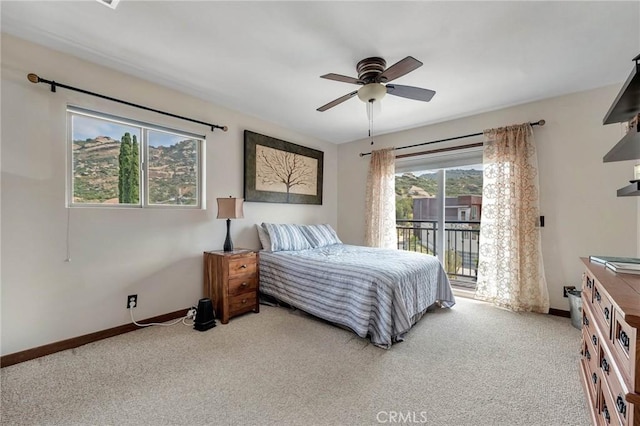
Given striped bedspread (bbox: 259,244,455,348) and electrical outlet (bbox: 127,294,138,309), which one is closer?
striped bedspread (bbox: 259,244,455,348)

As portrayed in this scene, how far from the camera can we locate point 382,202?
4.25 metres

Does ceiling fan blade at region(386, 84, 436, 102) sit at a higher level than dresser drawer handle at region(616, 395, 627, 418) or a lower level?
higher

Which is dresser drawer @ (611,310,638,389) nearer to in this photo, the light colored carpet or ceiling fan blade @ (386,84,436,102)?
the light colored carpet

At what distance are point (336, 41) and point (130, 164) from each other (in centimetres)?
227

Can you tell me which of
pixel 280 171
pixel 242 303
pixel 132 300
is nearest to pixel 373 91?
pixel 280 171

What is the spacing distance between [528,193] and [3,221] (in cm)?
487

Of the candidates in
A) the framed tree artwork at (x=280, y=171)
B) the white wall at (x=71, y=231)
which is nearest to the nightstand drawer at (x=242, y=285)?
the white wall at (x=71, y=231)

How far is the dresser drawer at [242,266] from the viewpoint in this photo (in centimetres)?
277

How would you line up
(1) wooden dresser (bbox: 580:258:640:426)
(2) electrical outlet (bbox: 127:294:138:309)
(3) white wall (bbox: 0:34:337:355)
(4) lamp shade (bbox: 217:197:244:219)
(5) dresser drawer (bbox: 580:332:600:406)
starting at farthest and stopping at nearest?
(4) lamp shade (bbox: 217:197:244:219)
(2) electrical outlet (bbox: 127:294:138:309)
(3) white wall (bbox: 0:34:337:355)
(5) dresser drawer (bbox: 580:332:600:406)
(1) wooden dresser (bbox: 580:258:640:426)

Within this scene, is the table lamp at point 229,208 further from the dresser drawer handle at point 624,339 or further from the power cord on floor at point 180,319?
the dresser drawer handle at point 624,339

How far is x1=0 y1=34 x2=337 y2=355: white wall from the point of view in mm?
1952

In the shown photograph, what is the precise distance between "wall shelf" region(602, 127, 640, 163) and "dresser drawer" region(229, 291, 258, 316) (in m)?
3.02

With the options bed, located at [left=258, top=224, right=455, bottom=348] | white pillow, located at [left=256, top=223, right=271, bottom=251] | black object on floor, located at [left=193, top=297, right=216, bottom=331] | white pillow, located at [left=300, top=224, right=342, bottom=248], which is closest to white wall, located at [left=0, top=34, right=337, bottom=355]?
black object on floor, located at [left=193, top=297, right=216, bottom=331]

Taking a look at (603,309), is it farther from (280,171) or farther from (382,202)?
(280,171)
